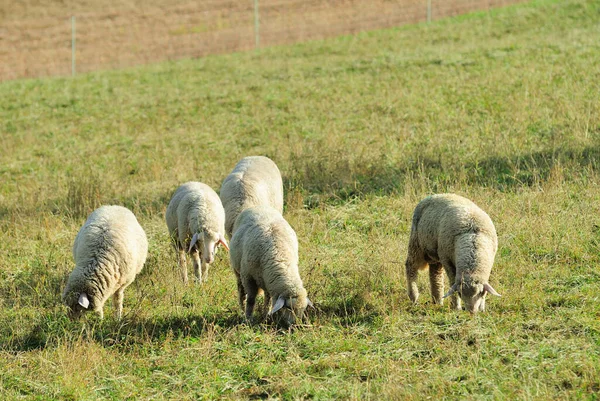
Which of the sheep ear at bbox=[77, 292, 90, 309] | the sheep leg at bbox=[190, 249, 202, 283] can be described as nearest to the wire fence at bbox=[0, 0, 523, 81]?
the sheep leg at bbox=[190, 249, 202, 283]

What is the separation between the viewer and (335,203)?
11.9 metres

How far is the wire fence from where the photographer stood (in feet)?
98.0

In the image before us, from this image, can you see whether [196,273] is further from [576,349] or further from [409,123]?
[409,123]

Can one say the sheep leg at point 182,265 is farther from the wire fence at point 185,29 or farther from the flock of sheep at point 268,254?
the wire fence at point 185,29

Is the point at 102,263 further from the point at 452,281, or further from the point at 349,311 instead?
the point at 452,281

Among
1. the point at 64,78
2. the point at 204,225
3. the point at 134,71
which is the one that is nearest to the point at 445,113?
the point at 204,225

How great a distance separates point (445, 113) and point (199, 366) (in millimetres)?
10652

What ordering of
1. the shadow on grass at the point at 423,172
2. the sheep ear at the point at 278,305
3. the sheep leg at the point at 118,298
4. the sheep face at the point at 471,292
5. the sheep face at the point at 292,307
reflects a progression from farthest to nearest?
the shadow on grass at the point at 423,172, the sheep leg at the point at 118,298, the sheep face at the point at 292,307, the sheep ear at the point at 278,305, the sheep face at the point at 471,292

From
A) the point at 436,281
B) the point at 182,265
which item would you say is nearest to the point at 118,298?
the point at 182,265

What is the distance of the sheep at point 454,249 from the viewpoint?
731cm

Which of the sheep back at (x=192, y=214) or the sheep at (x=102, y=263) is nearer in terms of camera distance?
the sheep at (x=102, y=263)

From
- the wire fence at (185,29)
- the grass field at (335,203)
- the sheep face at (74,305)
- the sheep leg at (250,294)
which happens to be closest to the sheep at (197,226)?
the grass field at (335,203)

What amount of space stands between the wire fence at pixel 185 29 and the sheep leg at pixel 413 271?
2190 cm

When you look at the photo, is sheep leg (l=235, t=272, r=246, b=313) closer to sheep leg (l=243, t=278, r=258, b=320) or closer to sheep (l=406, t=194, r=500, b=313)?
sheep leg (l=243, t=278, r=258, b=320)
